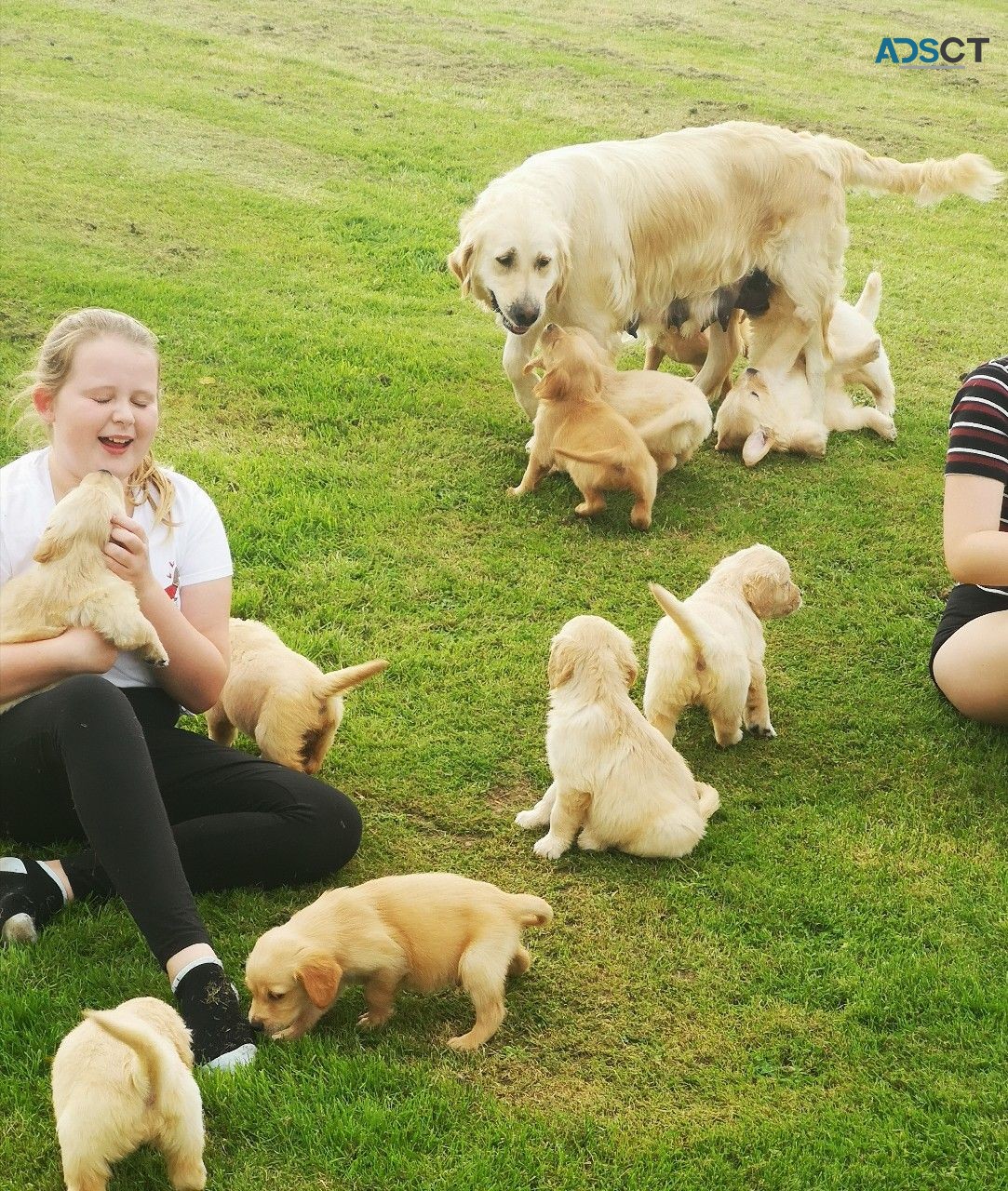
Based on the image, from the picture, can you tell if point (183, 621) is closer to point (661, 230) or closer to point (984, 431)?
point (984, 431)

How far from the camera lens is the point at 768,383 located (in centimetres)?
655

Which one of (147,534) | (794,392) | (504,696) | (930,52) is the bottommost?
(504,696)

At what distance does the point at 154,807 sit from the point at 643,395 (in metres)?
3.45

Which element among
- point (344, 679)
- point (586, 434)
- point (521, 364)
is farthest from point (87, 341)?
point (521, 364)

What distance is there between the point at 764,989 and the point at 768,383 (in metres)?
4.11

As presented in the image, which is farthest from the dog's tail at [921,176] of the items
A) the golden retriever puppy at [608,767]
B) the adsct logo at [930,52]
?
the adsct logo at [930,52]

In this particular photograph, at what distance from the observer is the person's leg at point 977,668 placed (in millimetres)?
3971

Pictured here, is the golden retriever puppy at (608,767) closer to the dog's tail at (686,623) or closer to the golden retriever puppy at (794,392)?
the dog's tail at (686,623)

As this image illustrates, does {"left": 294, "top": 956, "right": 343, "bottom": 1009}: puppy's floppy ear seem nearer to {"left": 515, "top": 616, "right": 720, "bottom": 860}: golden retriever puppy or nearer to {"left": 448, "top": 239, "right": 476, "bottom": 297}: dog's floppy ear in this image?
{"left": 515, "top": 616, "right": 720, "bottom": 860}: golden retriever puppy

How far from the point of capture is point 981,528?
388 cm

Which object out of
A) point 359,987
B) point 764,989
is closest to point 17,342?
point 359,987

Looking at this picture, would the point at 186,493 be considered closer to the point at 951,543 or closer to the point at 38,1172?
the point at 38,1172

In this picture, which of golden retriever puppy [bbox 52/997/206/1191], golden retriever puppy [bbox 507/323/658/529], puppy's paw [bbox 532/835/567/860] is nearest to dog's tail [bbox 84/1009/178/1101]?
golden retriever puppy [bbox 52/997/206/1191]

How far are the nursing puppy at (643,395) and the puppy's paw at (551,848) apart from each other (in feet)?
8.31
